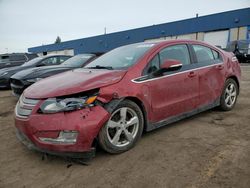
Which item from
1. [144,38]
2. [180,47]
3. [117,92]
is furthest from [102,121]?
[144,38]

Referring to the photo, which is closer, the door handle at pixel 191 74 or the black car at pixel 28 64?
the door handle at pixel 191 74

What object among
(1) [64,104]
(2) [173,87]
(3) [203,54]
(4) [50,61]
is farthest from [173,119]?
(4) [50,61]

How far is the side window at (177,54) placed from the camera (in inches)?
140

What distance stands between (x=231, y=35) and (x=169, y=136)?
2358 cm

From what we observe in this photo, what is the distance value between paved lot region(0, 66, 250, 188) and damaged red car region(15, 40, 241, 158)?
0.72 feet

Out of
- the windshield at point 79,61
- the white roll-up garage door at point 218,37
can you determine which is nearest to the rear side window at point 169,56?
the windshield at point 79,61

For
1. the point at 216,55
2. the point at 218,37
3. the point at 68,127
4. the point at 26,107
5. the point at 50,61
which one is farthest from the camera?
the point at 218,37

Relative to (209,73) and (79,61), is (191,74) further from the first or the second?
(79,61)

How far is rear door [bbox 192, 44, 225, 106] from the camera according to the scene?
398cm

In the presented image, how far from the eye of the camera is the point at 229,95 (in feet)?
15.3

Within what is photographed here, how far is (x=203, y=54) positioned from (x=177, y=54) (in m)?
0.73

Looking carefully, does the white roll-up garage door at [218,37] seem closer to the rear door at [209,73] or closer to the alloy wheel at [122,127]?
the rear door at [209,73]

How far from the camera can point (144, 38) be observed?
110ft

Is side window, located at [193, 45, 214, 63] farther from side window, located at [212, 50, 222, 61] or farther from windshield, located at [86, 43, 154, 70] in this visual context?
windshield, located at [86, 43, 154, 70]
